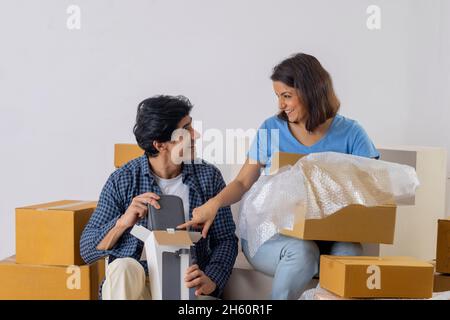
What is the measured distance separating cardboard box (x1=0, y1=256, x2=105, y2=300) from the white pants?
14.9 inches

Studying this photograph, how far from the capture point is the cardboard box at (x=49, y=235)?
2164 millimetres

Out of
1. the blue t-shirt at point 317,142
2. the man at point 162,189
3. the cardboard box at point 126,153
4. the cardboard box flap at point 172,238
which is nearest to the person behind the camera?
the cardboard box flap at point 172,238

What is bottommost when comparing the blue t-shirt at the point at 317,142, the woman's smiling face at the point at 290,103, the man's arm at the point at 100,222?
the man's arm at the point at 100,222

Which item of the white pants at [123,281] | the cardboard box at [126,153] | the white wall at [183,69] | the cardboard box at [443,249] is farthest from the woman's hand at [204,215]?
the white wall at [183,69]

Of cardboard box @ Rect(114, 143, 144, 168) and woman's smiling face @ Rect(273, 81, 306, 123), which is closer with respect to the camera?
woman's smiling face @ Rect(273, 81, 306, 123)

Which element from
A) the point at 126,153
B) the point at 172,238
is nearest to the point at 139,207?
the point at 172,238

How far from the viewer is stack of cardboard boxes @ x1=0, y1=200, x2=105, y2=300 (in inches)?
85.1

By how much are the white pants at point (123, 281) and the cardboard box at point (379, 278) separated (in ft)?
1.73

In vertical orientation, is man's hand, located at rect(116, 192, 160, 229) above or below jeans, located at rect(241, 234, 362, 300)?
above

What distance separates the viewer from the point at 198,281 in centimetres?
187

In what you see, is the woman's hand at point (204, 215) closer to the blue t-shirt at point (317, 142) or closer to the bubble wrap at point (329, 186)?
the bubble wrap at point (329, 186)

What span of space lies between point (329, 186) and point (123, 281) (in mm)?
617

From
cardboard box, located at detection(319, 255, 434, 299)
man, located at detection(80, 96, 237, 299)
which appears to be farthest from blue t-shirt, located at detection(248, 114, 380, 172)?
cardboard box, located at detection(319, 255, 434, 299)

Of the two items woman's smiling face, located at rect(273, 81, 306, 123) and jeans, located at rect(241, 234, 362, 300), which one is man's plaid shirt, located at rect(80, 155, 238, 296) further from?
woman's smiling face, located at rect(273, 81, 306, 123)
